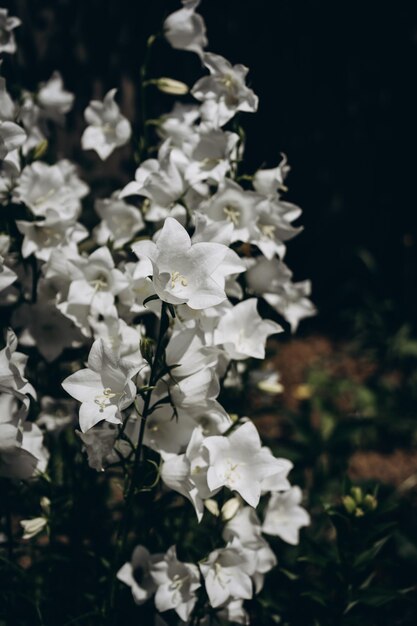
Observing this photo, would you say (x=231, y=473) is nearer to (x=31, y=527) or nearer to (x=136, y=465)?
(x=136, y=465)

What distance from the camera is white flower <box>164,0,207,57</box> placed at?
1694 mm

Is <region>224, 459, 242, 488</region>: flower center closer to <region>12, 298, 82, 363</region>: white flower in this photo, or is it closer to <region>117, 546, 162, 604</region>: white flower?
<region>117, 546, 162, 604</region>: white flower

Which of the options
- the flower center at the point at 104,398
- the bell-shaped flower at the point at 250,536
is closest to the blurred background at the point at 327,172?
the bell-shaped flower at the point at 250,536

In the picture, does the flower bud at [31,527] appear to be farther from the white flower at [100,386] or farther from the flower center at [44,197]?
the flower center at [44,197]

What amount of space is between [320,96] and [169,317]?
284 centimetres

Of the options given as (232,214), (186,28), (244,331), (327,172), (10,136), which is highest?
(186,28)

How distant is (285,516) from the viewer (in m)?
1.75

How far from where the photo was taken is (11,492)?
1.73 metres

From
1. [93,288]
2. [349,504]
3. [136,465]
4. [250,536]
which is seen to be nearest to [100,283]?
[93,288]

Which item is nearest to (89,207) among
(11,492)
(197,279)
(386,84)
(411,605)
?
(11,492)

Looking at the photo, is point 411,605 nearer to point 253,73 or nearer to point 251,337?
point 251,337

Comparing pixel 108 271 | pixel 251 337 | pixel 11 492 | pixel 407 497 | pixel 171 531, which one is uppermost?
pixel 108 271

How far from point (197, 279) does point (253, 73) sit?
7.00 feet

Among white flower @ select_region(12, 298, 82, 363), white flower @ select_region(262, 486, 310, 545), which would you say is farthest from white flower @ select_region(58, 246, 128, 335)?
white flower @ select_region(262, 486, 310, 545)
